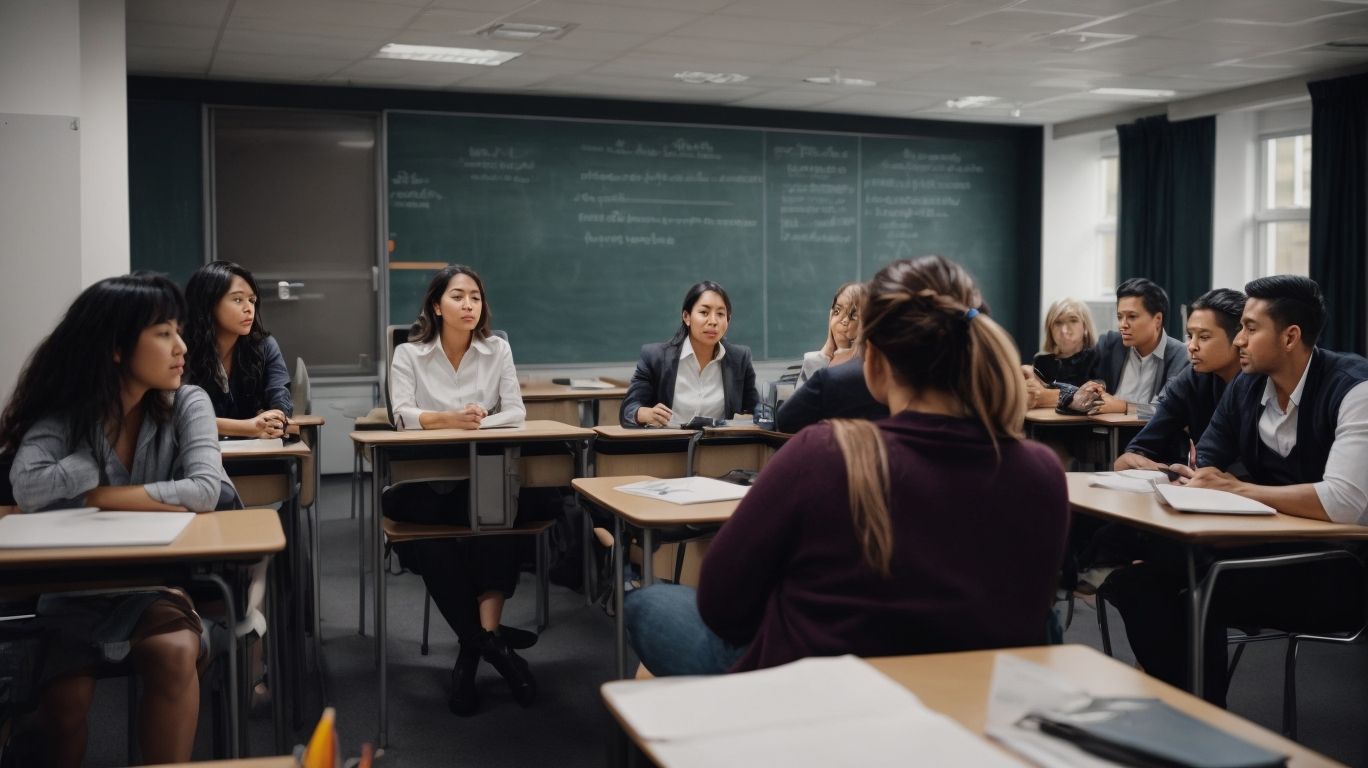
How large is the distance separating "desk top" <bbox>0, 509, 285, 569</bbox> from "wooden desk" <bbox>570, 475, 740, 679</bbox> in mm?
753

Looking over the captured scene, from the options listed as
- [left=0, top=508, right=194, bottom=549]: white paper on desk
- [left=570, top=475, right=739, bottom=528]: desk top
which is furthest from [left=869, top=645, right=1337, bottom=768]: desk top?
[left=0, top=508, right=194, bottom=549]: white paper on desk

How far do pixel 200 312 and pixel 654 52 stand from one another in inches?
132

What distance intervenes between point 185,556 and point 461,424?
6.04ft

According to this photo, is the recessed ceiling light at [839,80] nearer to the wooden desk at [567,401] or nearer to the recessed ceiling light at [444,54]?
the recessed ceiling light at [444,54]

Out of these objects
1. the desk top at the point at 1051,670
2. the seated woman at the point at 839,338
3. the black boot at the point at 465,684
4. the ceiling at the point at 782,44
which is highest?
the ceiling at the point at 782,44

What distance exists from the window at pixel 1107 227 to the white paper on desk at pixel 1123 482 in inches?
266

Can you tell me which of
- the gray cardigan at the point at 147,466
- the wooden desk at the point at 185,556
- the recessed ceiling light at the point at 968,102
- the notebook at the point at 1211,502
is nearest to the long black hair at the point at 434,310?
the gray cardigan at the point at 147,466

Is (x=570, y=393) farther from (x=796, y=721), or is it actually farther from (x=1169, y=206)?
(x=796, y=721)

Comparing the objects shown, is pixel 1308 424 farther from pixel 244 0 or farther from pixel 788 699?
pixel 244 0

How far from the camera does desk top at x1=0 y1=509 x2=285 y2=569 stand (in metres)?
2.01

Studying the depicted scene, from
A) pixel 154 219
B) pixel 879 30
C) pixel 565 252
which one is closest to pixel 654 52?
pixel 879 30

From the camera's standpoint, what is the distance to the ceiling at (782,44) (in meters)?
5.45

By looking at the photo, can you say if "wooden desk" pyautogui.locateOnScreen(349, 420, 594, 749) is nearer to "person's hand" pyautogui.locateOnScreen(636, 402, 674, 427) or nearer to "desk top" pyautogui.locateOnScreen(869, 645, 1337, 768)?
"person's hand" pyautogui.locateOnScreen(636, 402, 674, 427)

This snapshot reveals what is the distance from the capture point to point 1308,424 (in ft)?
9.28
